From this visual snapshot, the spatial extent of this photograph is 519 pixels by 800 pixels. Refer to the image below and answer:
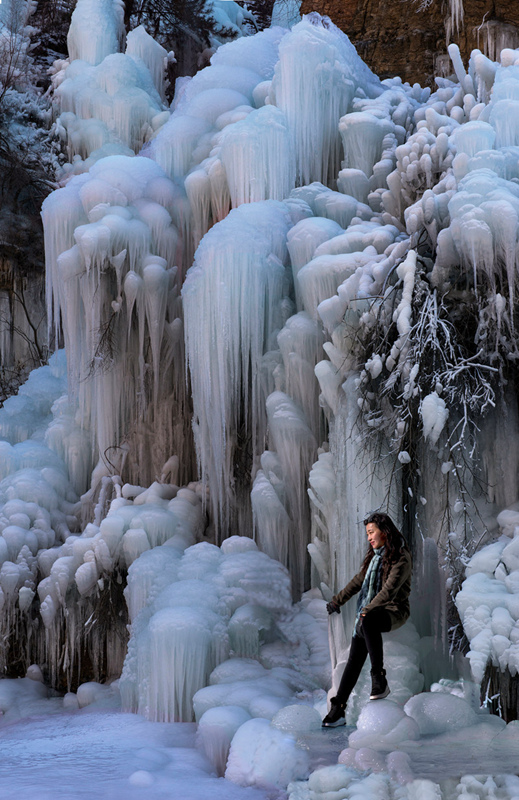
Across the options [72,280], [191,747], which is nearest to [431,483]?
[191,747]

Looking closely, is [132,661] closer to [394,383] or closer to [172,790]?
[172,790]

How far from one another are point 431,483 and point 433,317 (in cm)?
112

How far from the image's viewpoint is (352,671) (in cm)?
493

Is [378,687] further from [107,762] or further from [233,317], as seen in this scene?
[233,317]

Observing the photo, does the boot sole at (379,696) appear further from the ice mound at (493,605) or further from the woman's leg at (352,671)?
the ice mound at (493,605)

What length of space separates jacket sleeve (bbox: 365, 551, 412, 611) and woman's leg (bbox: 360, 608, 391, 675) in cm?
5

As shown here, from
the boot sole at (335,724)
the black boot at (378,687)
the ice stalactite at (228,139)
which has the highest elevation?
the ice stalactite at (228,139)

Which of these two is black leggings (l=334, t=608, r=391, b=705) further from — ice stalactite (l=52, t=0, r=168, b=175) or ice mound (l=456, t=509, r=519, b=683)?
ice stalactite (l=52, t=0, r=168, b=175)

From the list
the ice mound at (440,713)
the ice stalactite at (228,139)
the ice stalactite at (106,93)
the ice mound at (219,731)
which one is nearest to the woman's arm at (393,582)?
the ice mound at (440,713)

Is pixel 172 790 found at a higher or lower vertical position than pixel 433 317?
lower

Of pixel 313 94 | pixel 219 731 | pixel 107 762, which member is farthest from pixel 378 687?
pixel 313 94

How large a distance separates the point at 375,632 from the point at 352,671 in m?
0.27

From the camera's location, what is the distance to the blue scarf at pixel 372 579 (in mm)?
5031

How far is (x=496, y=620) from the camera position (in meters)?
4.99
